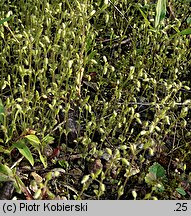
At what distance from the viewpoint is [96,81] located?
207cm

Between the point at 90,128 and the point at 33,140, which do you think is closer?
the point at 33,140

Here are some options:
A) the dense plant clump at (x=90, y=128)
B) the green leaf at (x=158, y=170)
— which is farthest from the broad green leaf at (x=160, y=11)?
the green leaf at (x=158, y=170)

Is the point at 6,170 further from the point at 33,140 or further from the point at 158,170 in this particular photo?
the point at 158,170

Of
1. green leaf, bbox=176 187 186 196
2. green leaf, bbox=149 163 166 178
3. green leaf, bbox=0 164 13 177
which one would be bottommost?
green leaf, bbox=176 187 186 196

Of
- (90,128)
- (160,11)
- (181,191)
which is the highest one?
(160,11)

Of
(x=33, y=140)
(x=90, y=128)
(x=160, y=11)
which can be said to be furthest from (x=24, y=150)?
(x=160, y=11)

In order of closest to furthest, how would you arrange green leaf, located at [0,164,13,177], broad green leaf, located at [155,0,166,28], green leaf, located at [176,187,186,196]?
green leaf, located at [0,164,13,177] → green leaf, located at [176,187,186,196] → broad green leaf, located at [155,0,166,28]

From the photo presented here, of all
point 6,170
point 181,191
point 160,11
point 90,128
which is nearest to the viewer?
point 6,170

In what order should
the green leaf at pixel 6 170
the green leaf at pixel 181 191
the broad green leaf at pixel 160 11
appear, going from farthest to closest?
1. the broad green leaf at pixel 160 11
2. the green leaf at pixel 181 191
3. the green leaf at pixel 6 170

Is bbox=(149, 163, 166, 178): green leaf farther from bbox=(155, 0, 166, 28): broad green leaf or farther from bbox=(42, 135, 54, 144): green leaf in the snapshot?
bbox=(155, 0, 166, 28): broad green leaf

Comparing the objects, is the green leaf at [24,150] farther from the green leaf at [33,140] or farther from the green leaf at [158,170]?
the green leaf at [158,170]

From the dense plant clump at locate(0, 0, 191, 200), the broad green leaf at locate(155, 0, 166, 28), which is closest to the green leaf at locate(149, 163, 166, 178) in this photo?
the dense plant clump at locate(0, 0, 191, 200)

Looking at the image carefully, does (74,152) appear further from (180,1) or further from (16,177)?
(180,1)
